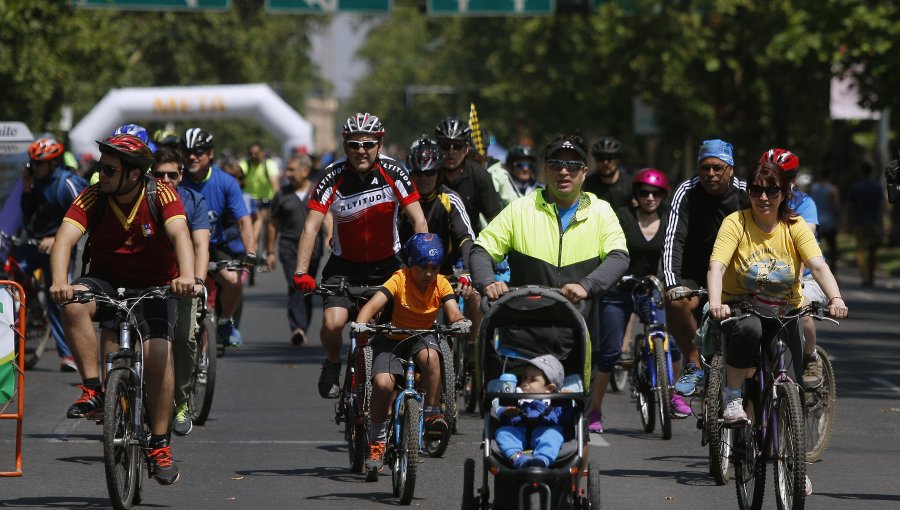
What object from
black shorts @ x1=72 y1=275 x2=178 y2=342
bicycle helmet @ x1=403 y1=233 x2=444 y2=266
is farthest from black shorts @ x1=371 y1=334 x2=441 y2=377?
black shorts @ x1=72 y1=275 x2=178 y2=342

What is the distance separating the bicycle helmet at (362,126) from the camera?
10578mm

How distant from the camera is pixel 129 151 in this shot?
8.91 m

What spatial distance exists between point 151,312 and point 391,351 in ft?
4.73

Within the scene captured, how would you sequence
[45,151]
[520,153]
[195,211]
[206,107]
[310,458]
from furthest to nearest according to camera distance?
[206,107]
[520,153]
[45,151]
[310,458]
[195,211]

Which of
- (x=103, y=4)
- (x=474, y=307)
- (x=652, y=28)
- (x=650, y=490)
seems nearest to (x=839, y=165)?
(x=652, y=28)

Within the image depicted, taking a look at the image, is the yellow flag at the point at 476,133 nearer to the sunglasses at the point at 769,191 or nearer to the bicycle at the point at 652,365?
the bicycle at the point at 652,365

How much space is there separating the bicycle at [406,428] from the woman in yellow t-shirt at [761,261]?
1467 millimetres

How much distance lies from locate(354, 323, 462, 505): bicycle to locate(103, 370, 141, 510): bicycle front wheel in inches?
51.1

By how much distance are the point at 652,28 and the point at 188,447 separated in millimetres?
30800

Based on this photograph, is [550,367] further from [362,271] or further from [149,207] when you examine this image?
[362,271]

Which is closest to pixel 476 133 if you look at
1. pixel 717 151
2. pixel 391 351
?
pixel 717 151

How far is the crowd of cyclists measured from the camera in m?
8.61

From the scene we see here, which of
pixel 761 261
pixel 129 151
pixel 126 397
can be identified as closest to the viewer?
pixel 126 397

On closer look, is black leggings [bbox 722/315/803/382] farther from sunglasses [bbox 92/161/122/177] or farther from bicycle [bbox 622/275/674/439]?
sunglasses [bbox 92/161/122/177]
